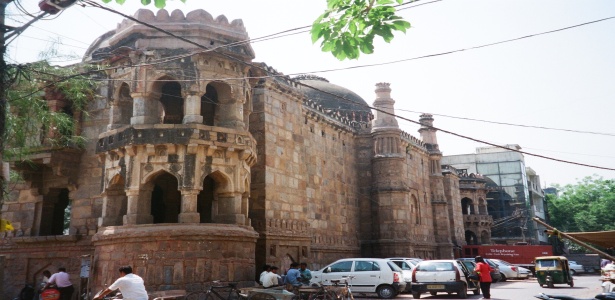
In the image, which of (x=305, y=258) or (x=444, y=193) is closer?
(x=305, y=258)

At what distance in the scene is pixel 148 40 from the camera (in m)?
12.6

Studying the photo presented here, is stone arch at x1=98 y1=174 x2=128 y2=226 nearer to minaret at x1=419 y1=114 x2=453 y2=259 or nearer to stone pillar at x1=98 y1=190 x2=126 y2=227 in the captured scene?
stone pillar at x1=98 y1=190 x2=126 y2=227

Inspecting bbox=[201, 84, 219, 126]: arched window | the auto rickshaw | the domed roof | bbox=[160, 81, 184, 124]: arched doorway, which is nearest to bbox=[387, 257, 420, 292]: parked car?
the auto rickshaw

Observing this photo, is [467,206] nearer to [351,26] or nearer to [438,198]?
[438,198]

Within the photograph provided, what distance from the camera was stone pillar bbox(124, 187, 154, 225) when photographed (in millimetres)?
11430

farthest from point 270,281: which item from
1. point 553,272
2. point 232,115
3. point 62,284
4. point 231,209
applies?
point 553,272

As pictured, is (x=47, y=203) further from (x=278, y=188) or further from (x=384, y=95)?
(x=384, y=95)

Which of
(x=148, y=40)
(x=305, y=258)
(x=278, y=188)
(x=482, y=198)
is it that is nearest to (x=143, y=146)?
(x=148, y=40)

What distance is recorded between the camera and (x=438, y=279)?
13.9 metres

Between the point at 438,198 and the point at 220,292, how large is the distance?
64.4ft

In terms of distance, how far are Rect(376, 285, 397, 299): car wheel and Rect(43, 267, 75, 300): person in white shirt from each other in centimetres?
823

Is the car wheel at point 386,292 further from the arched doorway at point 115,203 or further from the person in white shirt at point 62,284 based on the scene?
the person in white shirt at point 62,284

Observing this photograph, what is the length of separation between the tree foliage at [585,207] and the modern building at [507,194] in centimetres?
199

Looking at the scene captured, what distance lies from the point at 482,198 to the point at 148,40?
3241 cm
